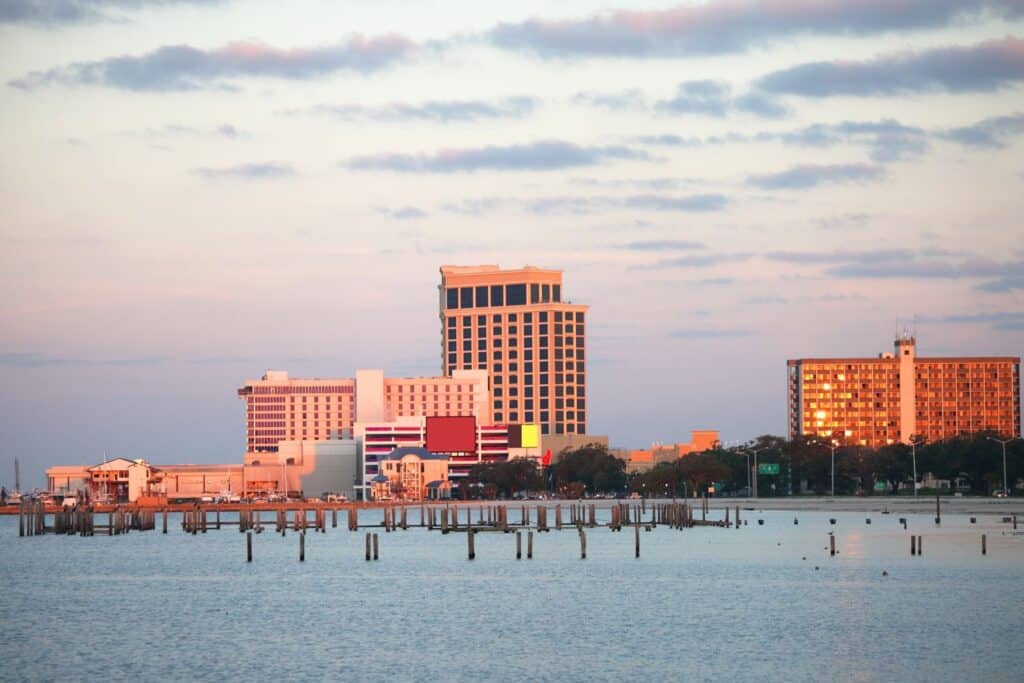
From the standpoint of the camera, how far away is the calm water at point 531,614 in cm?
6162

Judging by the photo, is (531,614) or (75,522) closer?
(531,614)

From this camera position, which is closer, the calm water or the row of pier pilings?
the calm water

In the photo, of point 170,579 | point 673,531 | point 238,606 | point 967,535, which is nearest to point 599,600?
point 238,606

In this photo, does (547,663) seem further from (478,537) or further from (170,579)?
(478,537)

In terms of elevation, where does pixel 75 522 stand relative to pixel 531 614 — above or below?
above

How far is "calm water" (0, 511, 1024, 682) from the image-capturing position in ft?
202

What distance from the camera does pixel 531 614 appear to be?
263ft

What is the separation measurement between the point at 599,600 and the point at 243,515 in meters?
94.6

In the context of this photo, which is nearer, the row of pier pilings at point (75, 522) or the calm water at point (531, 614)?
the calm water at point (531, 614)

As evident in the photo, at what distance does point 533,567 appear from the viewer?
372 feet

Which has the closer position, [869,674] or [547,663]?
[869,674]

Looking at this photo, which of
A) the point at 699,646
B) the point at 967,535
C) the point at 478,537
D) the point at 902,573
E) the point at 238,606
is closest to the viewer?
the point at 699,646

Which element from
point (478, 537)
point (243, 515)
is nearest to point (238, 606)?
point (478, 537)

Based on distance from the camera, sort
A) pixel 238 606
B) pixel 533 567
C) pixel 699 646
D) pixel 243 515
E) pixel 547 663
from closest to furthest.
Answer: pixel 547 663
pixel 699 646
pixel 238 606
pixel 533 567
pixel 243 515
